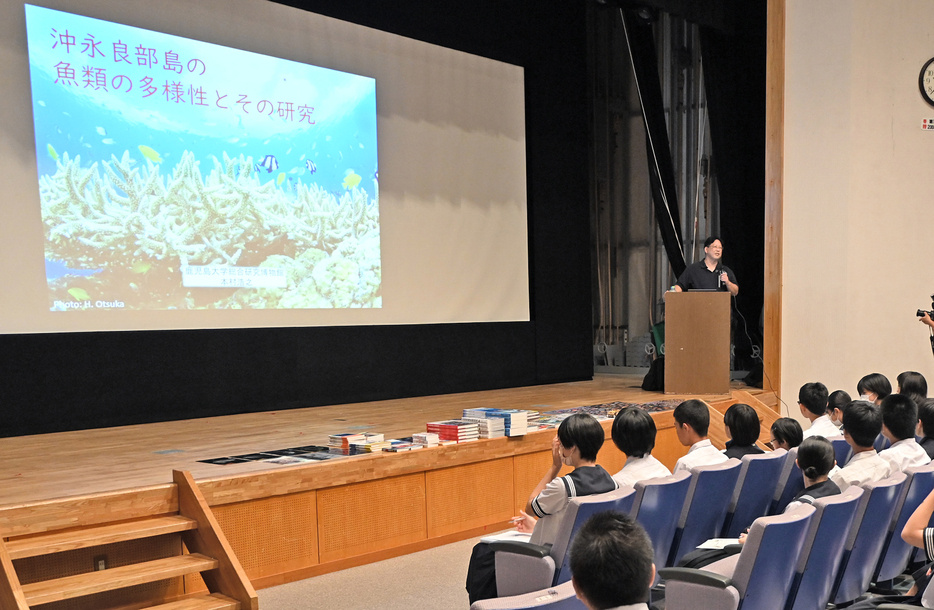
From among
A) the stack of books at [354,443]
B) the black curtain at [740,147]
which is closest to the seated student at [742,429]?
the stack of books at [354,443]

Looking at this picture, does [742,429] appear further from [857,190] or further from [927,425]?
[857,190]

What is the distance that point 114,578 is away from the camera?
3.19m

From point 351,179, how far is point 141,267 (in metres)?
2.01

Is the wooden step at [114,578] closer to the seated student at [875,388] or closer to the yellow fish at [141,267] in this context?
the yellow fish at [141,267]

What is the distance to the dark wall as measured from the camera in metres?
5.66

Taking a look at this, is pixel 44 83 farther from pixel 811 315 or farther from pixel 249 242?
pixel 811 315

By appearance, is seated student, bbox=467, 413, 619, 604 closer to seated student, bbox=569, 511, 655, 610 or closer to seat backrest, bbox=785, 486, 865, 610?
seat backrest, bbox=785, 486, 865, 610

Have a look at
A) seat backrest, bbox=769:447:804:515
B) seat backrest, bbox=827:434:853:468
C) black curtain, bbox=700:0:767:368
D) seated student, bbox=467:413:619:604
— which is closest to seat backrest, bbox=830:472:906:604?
seat backrest, bbox=769:447:804:515

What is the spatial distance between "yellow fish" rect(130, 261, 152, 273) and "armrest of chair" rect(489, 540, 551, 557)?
4081mm

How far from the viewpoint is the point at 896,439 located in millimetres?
3301

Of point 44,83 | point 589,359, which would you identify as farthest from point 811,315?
point 44,83

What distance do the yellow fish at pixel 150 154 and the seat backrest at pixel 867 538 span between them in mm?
5189

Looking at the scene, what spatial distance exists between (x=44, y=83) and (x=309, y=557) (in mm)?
3766

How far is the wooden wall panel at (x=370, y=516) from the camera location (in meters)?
4.09
